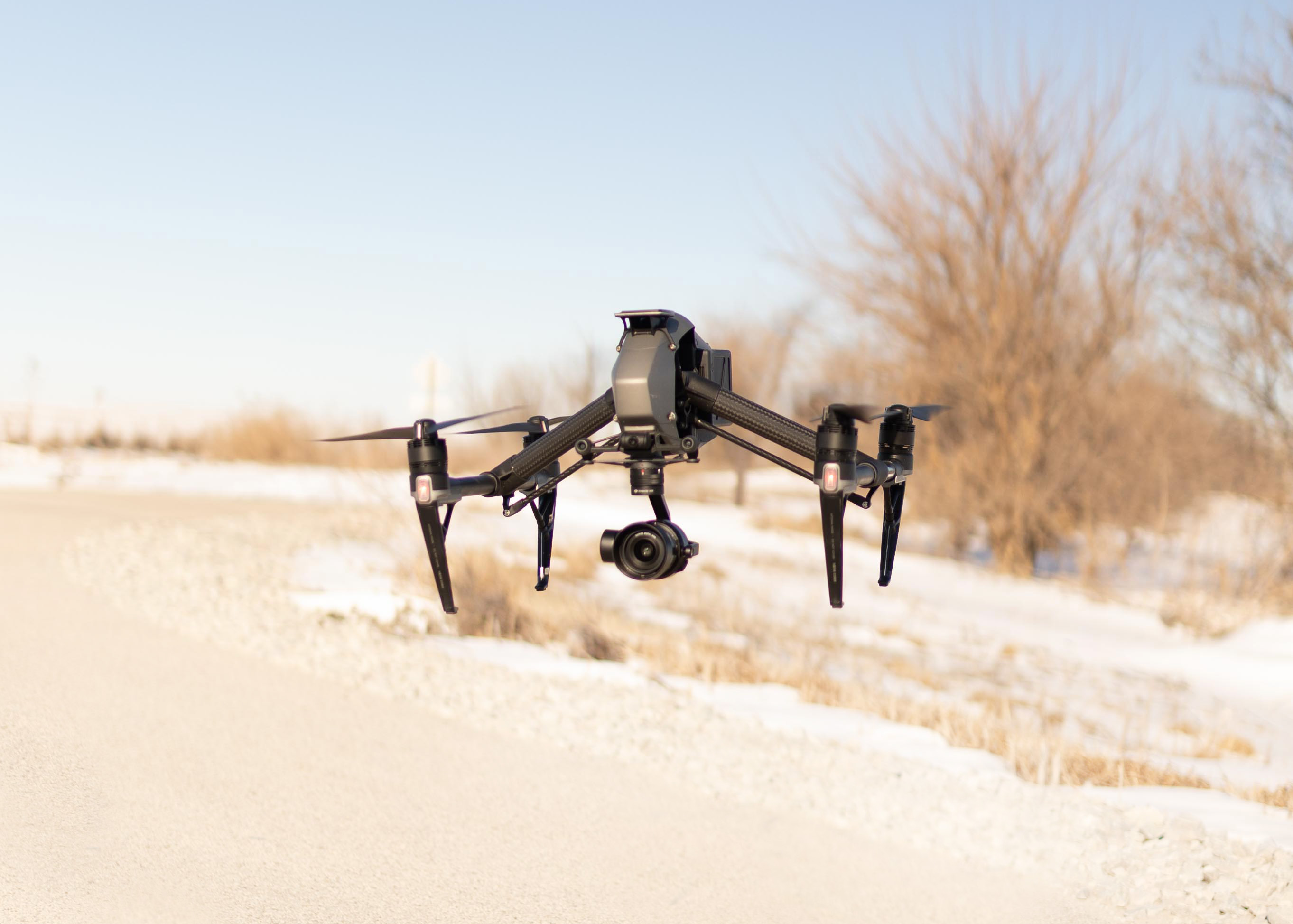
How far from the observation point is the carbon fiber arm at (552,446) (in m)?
2.27

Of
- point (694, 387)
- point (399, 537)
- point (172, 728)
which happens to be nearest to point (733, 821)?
point (172, 728)

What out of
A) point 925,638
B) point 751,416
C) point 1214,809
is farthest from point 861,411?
point 925,638

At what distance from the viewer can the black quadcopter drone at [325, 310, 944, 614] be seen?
2.13m

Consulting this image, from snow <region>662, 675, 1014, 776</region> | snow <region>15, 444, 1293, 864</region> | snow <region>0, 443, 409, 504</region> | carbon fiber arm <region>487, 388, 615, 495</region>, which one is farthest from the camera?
snow <region>0, 443, 409, 504</region>

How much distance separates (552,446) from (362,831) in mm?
7445

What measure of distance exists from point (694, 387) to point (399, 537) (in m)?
19.1

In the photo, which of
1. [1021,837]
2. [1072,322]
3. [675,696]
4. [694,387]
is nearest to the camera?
[694,387]

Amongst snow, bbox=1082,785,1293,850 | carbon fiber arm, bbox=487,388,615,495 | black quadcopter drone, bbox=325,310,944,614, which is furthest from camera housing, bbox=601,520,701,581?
snow, bbox=1082,785,1293,850

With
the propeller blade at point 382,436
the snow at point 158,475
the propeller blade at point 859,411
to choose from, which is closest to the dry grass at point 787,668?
the propeller blade at point 859,411

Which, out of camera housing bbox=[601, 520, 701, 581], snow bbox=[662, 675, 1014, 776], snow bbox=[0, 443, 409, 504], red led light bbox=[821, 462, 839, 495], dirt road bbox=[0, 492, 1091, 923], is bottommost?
dirt road bbox=[0, 492, 1091, 923]

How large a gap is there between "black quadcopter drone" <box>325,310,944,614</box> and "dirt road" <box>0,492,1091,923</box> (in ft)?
19.2

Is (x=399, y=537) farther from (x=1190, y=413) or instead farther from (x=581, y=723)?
(x=1190, y=413)

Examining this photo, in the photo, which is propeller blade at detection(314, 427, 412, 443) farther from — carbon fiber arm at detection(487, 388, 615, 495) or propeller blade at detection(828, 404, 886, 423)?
propeller blade at detection(828, 404, 886, 423)

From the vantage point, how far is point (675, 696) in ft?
43.1
